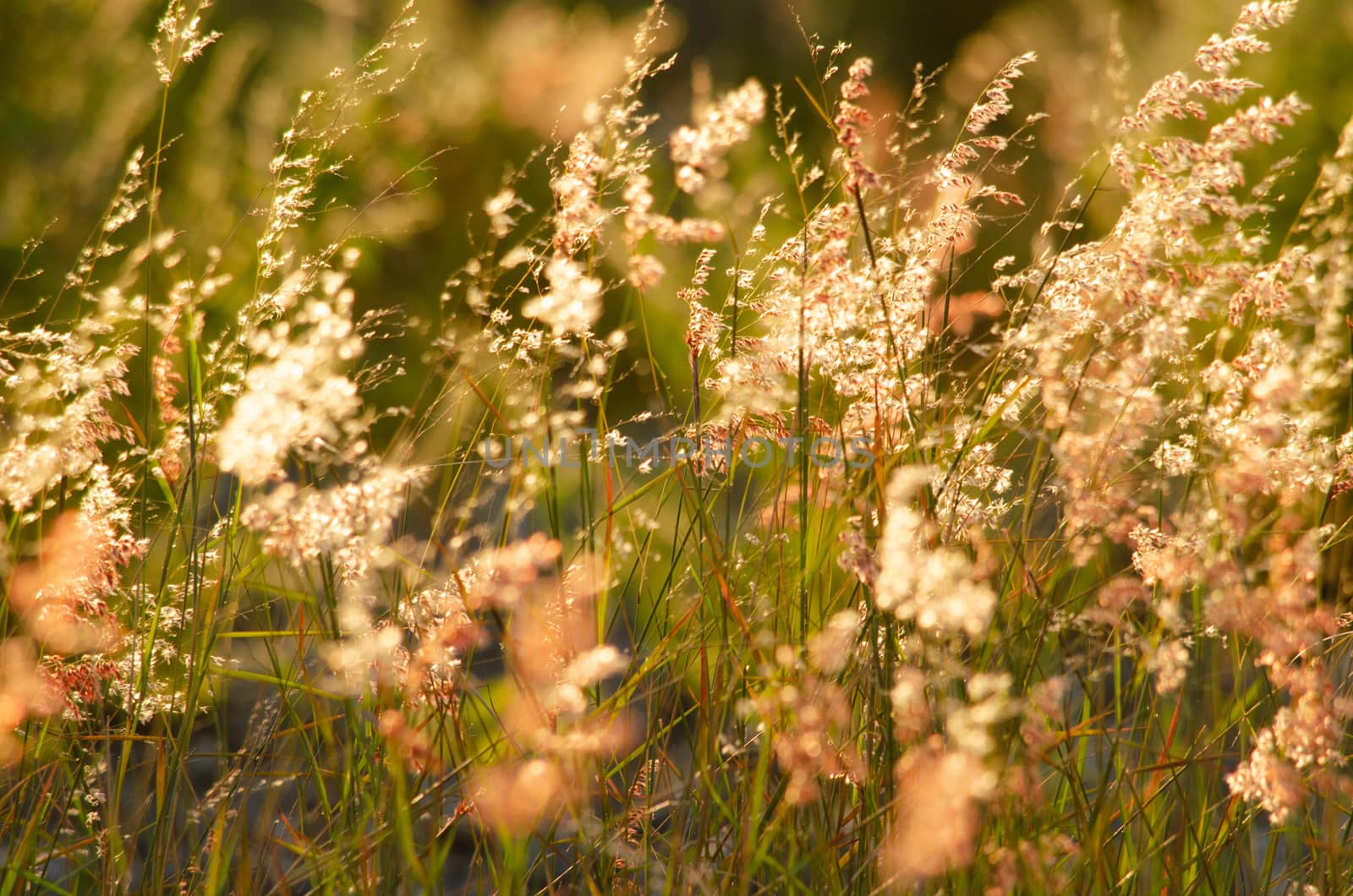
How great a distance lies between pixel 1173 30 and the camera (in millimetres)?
3641

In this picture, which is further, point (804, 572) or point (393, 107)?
point (393, 107)

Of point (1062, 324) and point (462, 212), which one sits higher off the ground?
point (462, 212)

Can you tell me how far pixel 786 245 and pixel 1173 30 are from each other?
3.01m

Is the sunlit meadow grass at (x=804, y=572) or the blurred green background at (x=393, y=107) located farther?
the blurred green background at (x=393, y=107)

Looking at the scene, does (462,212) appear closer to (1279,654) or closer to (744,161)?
(744,161)

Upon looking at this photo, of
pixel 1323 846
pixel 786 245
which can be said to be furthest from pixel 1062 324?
pixel 1323 846

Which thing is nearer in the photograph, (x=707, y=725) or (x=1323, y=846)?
(x=1323, y=846)

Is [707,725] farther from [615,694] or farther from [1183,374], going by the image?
[1183,374]

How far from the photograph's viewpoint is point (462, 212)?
12.9 ft

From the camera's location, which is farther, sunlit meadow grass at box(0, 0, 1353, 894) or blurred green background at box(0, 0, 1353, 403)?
blurred green background at box(0, 0, 1353, 403)

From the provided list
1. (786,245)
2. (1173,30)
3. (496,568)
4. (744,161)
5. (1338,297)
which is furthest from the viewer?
(744,161)

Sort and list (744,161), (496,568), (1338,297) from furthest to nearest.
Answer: (744,161), (1338,297), (496,568)

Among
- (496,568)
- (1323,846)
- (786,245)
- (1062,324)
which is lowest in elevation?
(1323,846)

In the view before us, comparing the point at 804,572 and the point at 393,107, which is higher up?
the point at 393,107
